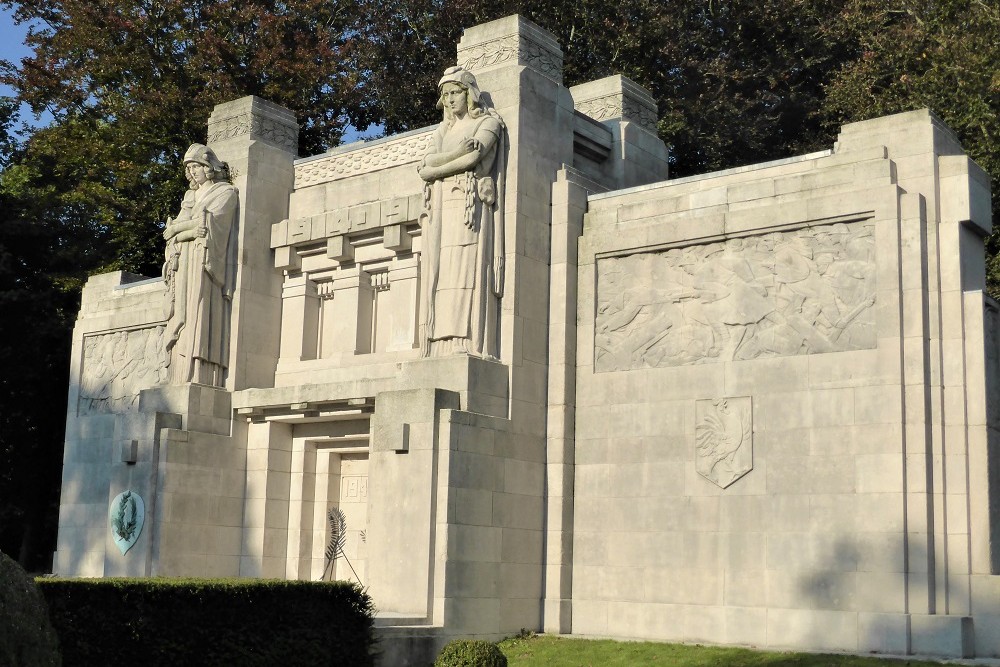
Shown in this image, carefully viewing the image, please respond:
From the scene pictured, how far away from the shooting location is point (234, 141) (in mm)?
22969

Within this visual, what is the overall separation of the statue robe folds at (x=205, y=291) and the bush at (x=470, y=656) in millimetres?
8799

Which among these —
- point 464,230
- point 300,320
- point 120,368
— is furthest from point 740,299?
point 120,368

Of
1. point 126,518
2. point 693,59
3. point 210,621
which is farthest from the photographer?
point 693,59

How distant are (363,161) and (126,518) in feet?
23.7

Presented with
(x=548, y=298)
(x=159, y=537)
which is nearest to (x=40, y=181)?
(x=159, y=537)

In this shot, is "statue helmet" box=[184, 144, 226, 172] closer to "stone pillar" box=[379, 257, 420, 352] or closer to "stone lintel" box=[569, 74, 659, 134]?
"stone pillar" box=[379, 257, 420, 352]

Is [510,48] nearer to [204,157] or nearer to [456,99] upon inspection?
[456,99]

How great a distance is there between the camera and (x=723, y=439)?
1772cm

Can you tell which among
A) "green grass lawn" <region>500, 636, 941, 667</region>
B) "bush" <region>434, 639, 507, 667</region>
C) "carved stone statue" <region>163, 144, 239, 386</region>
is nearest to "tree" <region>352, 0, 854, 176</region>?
"carved stone statue" <region>163, 144, 239, 386</region>

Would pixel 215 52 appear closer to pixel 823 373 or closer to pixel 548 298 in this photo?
pixel 548 298

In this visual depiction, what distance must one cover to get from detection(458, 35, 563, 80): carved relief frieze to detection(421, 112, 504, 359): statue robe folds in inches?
44.5

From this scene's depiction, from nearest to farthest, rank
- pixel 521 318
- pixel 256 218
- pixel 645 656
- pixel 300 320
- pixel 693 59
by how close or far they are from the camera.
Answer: pixel 645 656
pixel 521 318
pixel 300 320
pixel 256 218
pixel 693 59

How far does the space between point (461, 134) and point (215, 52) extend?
46.9 feet

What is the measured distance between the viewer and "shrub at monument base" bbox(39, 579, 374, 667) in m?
12.9
